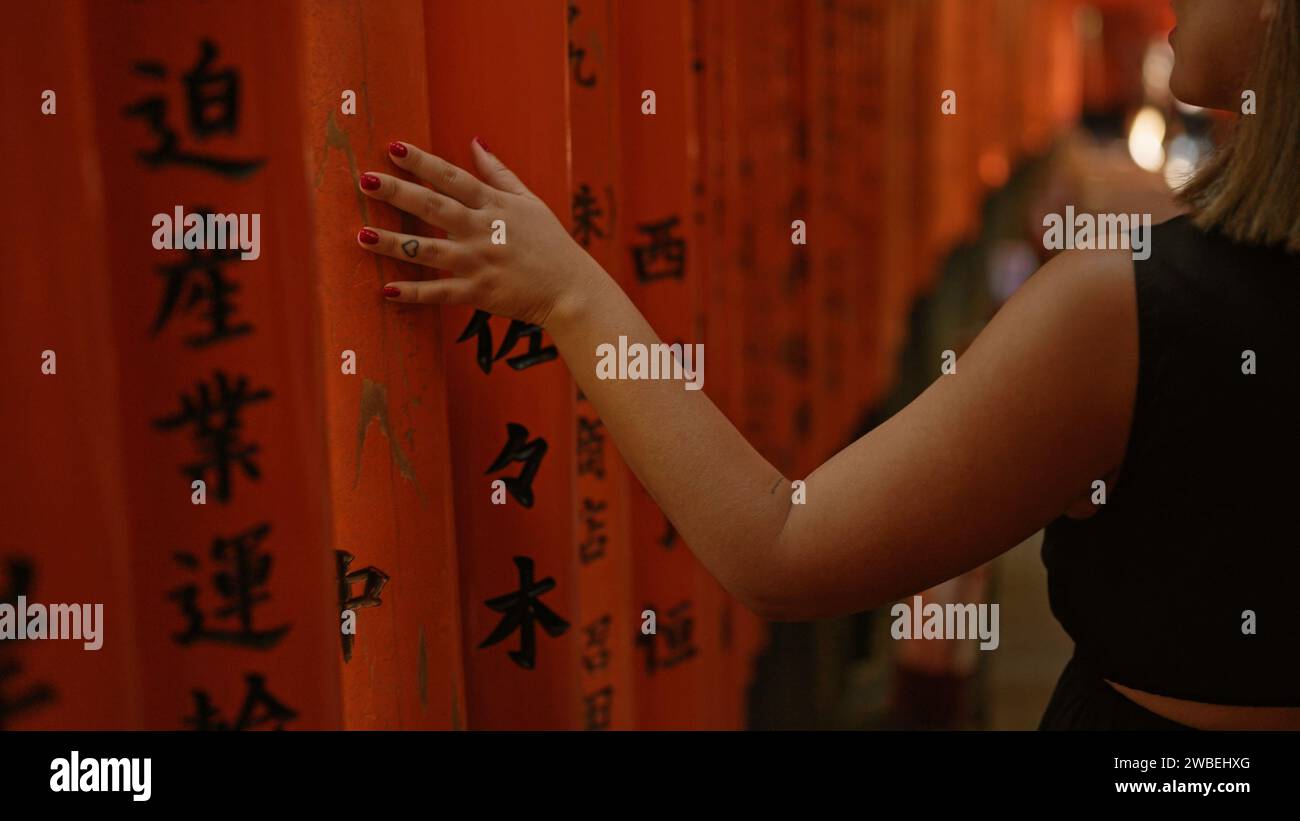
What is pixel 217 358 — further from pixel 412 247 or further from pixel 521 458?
pixel 521 458

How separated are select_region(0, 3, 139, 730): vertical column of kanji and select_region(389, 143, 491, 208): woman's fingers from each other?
1.26ft

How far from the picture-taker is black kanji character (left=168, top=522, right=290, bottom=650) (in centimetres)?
106

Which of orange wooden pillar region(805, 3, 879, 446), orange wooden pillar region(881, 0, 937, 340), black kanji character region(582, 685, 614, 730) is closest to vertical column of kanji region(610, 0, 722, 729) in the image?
black kanji character region(582, 685, 614, 730)

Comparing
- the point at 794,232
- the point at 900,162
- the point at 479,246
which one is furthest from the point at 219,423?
the point at 900,162

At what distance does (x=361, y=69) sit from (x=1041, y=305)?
787mm

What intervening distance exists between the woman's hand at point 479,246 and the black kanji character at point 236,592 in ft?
1.16

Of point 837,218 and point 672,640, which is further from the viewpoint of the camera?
point 837,218

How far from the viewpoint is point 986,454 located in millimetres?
1197

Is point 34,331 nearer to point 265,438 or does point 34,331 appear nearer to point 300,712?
point 265,438

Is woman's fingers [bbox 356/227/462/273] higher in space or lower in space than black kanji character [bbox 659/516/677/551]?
higher

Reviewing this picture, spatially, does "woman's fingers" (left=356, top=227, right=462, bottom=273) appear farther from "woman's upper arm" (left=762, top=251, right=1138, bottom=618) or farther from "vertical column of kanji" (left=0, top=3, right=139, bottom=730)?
"woman's upper arm" (left=762, top=251, right=1138, bottom=618)

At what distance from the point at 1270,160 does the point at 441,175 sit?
914mm

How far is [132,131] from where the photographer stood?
982 millimetres
